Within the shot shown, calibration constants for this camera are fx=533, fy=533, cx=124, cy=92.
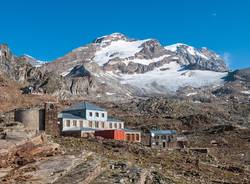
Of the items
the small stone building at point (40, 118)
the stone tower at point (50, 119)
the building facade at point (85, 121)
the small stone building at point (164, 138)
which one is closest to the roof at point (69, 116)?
the building facade at point (85, 121)

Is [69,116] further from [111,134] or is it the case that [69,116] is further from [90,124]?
[111,134]

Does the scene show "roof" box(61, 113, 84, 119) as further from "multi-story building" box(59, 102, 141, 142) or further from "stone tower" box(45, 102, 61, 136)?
"stone tower" box(45, 102, 61, 136)

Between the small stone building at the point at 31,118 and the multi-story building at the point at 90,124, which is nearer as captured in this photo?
the small stone building at the point at 31,118

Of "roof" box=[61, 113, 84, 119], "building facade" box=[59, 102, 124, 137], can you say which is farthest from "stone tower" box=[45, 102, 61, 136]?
"roof" box=[61, 113, 84, 119]

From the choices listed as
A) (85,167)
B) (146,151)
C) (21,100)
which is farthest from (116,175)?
(21,100)

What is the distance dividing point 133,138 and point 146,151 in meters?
27.2

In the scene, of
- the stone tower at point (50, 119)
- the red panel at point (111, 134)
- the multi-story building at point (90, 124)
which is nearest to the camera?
the stone tower at point (50, 119)

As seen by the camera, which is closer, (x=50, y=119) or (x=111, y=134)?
(x=50, y=119)

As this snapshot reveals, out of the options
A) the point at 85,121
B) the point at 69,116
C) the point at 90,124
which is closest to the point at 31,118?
the point at 69,116

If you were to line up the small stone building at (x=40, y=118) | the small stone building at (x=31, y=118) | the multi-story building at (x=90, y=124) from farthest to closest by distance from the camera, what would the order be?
1. the multi-story building at (x=90, y=124)
2. the small stone building at (x=40, y=118)
3. the small stone building at (x=31, y=118)

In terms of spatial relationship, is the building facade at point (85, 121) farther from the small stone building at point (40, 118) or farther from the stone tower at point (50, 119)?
the small stone building at point (40, 118)

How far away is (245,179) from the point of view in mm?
44406

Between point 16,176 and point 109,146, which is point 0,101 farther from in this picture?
point 16,176

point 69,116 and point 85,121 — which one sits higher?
point 69,116
